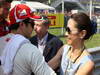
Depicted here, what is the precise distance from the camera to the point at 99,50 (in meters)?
8.14

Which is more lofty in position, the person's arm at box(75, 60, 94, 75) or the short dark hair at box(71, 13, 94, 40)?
the short dark hair at box(71, 13, 94, 40)

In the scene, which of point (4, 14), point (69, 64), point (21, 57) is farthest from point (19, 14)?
point (69, 64)

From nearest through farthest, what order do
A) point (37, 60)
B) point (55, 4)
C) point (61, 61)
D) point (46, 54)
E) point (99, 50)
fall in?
point (37, 60) < point (61, 61) < point (46, 54) < point (99, 50) < point (55, 4)

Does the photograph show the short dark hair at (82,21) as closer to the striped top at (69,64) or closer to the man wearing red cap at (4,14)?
the striped top at (69,64)

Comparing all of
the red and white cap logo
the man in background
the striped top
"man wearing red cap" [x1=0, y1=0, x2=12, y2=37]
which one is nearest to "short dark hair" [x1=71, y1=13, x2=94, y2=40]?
the striped top

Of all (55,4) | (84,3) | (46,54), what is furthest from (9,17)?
(84,3)

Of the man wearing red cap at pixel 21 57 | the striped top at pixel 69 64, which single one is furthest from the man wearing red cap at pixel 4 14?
the striped top at pixel 69 64

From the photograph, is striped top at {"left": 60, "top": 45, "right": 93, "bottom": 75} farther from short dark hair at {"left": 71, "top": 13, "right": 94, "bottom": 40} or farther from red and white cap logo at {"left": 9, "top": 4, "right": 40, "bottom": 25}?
red and white cap logo at {"left": 9, "top": 4, "right": 40, "bottom": 25}

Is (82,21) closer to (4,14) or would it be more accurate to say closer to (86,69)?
(86,69)

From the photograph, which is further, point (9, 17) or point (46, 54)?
point (46, 54)

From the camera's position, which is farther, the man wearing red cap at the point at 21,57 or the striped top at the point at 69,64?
the striped top at the point at 69,64

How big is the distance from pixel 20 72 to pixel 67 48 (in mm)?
919

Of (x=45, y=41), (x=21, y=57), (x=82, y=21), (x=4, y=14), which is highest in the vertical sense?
(x=4, y=14)

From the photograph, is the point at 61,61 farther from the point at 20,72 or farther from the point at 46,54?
the point at 46,54
